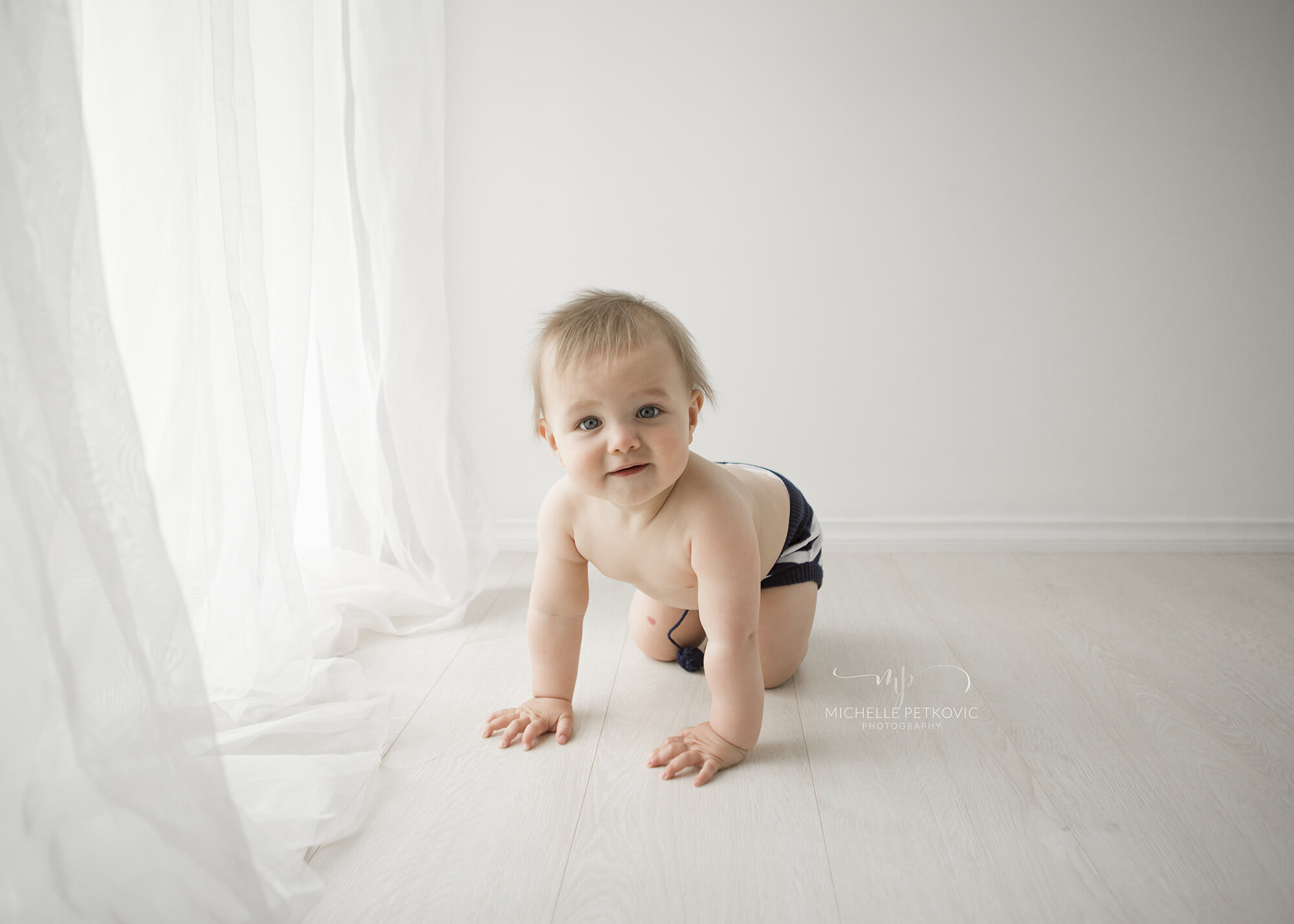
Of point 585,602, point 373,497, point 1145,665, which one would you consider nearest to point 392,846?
point 585,602

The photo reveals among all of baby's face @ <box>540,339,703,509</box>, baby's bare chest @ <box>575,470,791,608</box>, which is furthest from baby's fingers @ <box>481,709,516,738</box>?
baby's face @ <box>540,339,703,509</box>

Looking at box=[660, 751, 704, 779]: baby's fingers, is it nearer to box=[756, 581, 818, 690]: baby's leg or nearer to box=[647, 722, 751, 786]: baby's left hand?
box=[647, 722, 751, 786]: baby's left hand

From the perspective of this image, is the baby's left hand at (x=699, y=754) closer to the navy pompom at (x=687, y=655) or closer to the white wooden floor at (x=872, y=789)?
the white wooden floor at (x=872, y=789)

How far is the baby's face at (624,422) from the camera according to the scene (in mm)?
843

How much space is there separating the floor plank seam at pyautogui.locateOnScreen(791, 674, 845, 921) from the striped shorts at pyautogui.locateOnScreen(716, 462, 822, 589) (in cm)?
15

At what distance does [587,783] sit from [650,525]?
298mm

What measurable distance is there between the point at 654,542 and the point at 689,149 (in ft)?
3.54

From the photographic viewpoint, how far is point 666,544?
956 mm

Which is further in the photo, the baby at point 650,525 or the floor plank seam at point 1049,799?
the baby at point 650,525

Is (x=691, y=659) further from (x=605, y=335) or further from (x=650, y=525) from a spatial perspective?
(x=605, y=335)

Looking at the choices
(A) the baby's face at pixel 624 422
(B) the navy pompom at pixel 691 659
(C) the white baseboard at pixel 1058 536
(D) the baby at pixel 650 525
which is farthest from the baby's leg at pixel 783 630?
(C) the white baseboard at pixel 1058 536

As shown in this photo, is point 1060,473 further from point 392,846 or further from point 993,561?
point 392,846

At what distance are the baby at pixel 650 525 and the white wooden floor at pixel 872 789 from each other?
0.19 feet

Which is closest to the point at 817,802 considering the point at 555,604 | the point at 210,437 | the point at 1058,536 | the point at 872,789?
the point at 872,789
